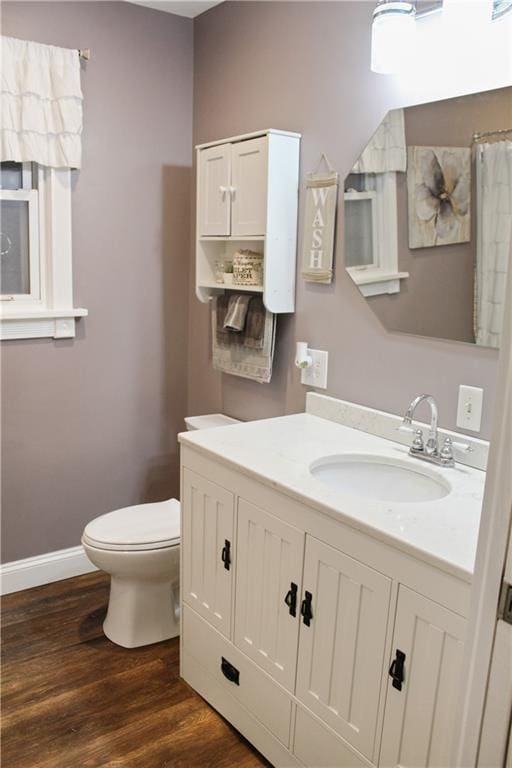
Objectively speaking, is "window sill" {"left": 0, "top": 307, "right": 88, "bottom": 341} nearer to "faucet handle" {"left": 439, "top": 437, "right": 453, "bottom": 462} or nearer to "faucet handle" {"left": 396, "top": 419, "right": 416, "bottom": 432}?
"faucet handle" {"left": 396, "top": 419, "right": 416, "bottom": 432}

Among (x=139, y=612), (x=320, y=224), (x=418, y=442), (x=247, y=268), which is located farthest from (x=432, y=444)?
(x=139, y=612)

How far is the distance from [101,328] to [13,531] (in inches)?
37.7

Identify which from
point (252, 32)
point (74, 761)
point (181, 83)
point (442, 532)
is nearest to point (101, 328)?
point (181, 83)

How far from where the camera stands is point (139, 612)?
2436mm

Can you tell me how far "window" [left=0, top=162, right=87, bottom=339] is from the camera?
2629mm

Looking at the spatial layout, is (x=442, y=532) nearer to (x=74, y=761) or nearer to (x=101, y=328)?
(x=74, y=761)

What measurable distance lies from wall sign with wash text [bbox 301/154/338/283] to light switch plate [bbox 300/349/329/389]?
27cm

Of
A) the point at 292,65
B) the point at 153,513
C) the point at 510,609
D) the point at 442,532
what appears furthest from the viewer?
the point at 153,513

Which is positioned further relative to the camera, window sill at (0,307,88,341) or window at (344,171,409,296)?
window sill at (0,307,88,341)

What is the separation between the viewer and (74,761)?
1.89m

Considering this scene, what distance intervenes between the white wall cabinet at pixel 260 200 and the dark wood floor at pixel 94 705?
1412 millimetres

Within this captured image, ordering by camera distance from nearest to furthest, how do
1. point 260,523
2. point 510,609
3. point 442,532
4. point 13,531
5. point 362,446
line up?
point 510,609
point 442,532
point 260,523
point 362,446
point 13,531

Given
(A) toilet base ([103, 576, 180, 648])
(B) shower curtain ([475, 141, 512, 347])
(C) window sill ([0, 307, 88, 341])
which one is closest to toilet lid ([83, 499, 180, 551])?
(A) toilet base ([103, 576, 180, 648])

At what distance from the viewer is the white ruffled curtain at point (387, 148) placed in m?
1.99
